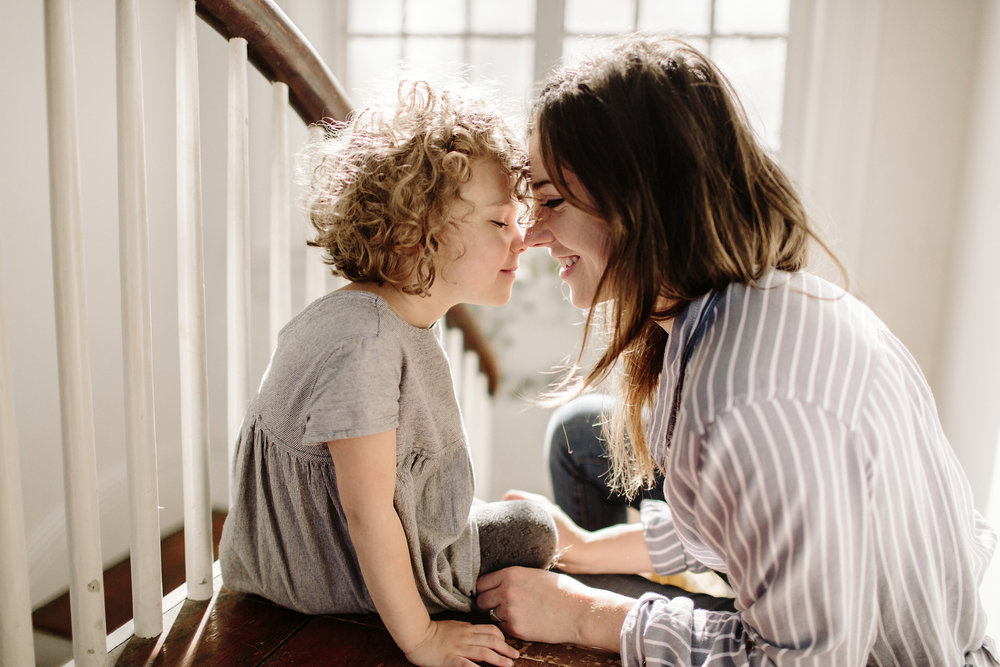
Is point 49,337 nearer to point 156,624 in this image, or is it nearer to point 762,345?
point 156,624

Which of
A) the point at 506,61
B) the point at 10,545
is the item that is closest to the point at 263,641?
the point at 10,545

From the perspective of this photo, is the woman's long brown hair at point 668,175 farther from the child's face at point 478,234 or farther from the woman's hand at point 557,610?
the woman's hand at point 557,610

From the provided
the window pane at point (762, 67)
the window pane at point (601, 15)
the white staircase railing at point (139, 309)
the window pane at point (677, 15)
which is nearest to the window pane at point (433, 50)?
the window pane at point (601, 15)

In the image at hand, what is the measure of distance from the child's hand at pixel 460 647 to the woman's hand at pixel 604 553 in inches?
9.2

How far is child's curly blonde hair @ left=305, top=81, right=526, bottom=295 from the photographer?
2.83 feet

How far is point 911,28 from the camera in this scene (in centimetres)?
165

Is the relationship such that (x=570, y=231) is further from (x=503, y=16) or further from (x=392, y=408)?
(x=503, y=16)

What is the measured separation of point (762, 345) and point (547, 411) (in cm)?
166

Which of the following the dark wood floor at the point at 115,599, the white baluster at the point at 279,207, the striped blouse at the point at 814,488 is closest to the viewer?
the striped blouse at the point at 814,488

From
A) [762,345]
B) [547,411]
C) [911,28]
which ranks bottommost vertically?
[547,411]

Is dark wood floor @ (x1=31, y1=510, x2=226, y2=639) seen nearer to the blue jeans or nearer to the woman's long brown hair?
the blue jeans

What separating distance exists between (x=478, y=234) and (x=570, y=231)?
5.8 inches

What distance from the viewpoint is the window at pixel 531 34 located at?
199 centimetres

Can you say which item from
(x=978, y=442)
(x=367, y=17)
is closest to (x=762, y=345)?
(x=978, y=442)
